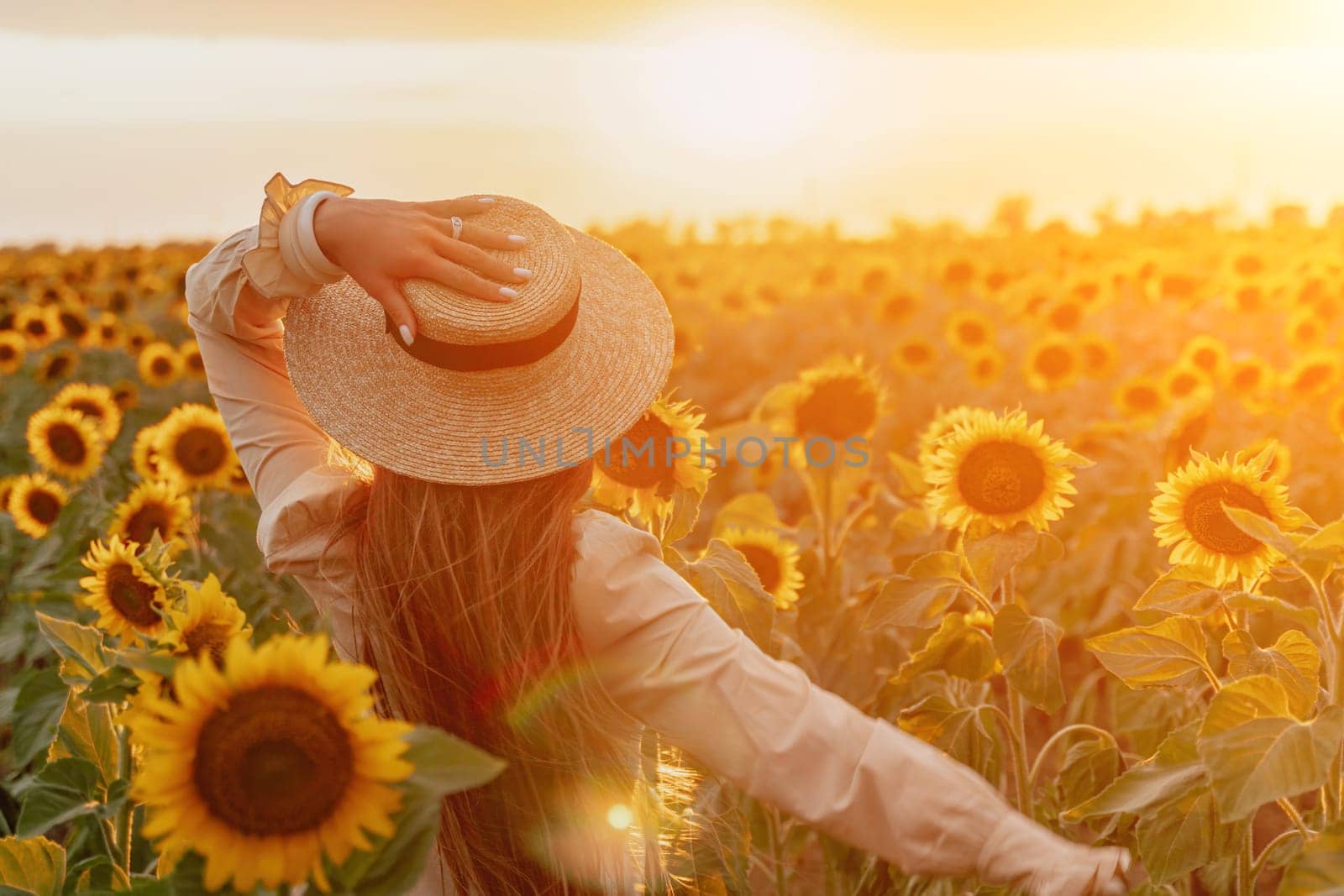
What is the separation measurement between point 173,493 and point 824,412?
5.48 ft

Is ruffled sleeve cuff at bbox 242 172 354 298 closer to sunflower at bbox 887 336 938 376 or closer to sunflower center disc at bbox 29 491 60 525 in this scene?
sunflower center disc at bbox 29 491 60 525

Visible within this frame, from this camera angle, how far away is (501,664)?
1.59 meters

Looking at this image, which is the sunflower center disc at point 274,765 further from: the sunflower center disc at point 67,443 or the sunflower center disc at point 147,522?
the sunflower center disc at point 67,443

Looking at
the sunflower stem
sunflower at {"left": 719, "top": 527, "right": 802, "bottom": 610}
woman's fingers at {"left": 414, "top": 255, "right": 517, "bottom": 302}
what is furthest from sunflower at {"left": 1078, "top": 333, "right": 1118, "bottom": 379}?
the sunflower stem

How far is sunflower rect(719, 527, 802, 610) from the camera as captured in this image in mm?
2830

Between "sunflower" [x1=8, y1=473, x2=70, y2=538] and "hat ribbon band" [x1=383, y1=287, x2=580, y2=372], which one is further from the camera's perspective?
"sunflower" [x1=8, y1=473, x2=70, y2=538]

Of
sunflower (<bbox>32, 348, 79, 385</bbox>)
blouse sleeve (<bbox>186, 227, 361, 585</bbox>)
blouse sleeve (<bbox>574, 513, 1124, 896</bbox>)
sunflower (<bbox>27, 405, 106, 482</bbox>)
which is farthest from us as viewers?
sunflower (<bbox>32, 348, 79, 385</bbox>)

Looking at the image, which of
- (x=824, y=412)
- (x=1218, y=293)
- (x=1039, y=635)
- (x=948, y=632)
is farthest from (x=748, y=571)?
(x=1218, y=293)

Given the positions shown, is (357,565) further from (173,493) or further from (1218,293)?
(1218,293)

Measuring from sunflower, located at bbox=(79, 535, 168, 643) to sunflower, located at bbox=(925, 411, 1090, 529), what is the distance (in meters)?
1.40

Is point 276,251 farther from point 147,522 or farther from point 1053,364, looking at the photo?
point 1053,364

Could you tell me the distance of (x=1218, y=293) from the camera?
7082 mm

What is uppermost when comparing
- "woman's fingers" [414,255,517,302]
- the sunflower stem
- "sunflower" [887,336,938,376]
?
"sunflower" [887,336,938,376]

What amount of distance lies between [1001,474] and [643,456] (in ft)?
2.25
